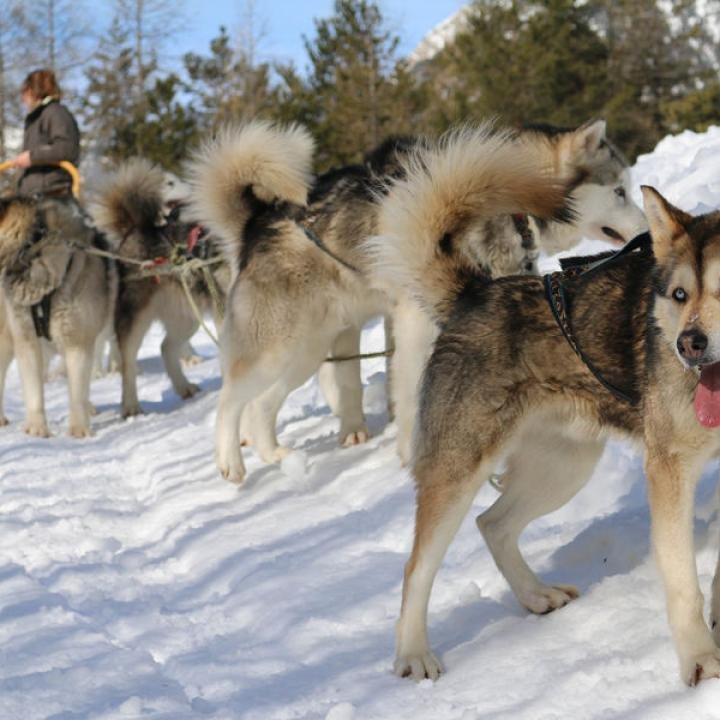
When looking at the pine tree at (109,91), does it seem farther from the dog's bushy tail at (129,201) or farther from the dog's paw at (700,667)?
the dog's paw at (700,667)

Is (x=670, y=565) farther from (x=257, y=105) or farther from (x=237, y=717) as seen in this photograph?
(x=257, y=105)

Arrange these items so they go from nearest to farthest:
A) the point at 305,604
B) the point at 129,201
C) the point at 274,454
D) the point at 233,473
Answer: the point at 305,604, the point at 233,473, the point at 274,454, the point at 129,201

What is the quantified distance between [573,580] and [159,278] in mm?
5501

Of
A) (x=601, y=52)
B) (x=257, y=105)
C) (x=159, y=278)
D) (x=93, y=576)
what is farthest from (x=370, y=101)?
(x=93, y=576)

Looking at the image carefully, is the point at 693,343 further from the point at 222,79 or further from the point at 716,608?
the point at 222,79

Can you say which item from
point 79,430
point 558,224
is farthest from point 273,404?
point 79,430

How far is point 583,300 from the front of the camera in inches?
124

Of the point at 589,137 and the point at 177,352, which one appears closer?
the point at 589,137

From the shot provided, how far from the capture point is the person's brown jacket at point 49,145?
27.3 feet

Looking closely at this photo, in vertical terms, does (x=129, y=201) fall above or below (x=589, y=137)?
above

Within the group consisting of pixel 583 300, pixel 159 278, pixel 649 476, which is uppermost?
pixel 159 278

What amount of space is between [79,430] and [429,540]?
5068mm

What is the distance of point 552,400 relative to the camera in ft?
10.3

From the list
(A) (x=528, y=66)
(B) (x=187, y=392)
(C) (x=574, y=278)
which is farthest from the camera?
(A) (x=528, y=66)
